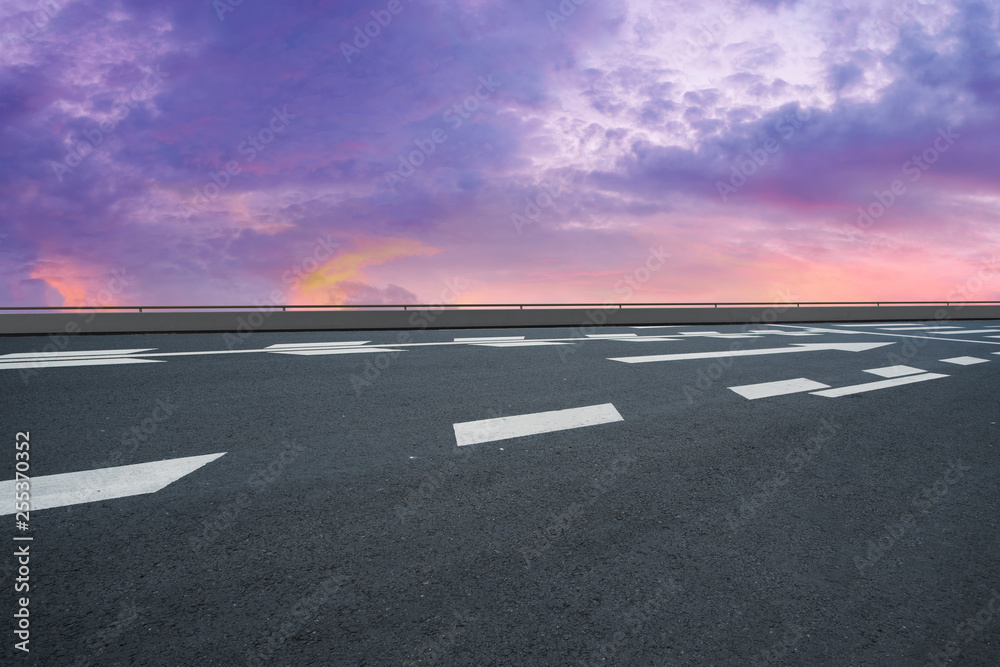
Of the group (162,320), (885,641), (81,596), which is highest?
(162,320)

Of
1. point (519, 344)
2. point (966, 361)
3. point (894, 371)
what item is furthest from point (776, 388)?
point (966, 361)

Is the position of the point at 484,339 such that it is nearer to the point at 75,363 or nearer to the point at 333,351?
the point at 333,351

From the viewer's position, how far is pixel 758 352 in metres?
13.0

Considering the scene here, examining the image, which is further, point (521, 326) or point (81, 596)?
point (521, 326)

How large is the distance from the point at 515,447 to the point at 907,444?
3.83m

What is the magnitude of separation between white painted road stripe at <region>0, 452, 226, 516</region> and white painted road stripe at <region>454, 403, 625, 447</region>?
7.54 feet

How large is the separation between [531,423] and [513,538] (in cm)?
280

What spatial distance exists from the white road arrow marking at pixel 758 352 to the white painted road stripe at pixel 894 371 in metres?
2.32

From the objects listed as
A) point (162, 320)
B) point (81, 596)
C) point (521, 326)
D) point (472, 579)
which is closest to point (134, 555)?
point (81, 596)

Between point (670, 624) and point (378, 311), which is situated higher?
point (378, 311)

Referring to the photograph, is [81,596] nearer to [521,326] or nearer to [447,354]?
[447,354]

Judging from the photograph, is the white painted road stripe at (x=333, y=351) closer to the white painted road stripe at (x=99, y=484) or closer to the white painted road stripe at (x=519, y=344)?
the white painted road stripe at (x=519, y=344)

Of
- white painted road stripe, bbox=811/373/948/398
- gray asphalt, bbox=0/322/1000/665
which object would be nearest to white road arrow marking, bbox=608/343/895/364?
white painted road stripe, bbox=811/373/948/398

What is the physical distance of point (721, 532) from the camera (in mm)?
3404
